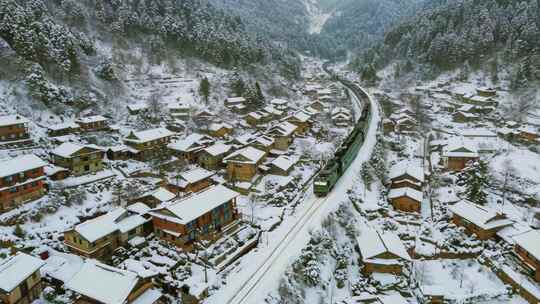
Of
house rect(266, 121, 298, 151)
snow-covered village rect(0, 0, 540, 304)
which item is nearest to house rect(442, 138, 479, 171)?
snow-covered village rect(0, 0, 540, 304)

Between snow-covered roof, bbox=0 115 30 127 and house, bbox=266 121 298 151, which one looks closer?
snow-covered roof, bbox=0 115 30 127

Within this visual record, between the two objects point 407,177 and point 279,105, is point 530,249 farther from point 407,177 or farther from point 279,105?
point 279,105

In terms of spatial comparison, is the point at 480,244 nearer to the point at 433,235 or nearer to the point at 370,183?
the point at 433,235

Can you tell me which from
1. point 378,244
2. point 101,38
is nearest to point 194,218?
point 378,244

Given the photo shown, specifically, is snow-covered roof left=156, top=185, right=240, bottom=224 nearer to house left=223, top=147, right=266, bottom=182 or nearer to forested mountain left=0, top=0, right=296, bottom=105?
house left=223, top=147, right=266, bottom=182

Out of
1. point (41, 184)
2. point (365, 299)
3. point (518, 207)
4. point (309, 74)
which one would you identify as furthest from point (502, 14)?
point (41, 184)

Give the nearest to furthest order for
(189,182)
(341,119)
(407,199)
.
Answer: (189,182) < (407,199) < (341,119)
